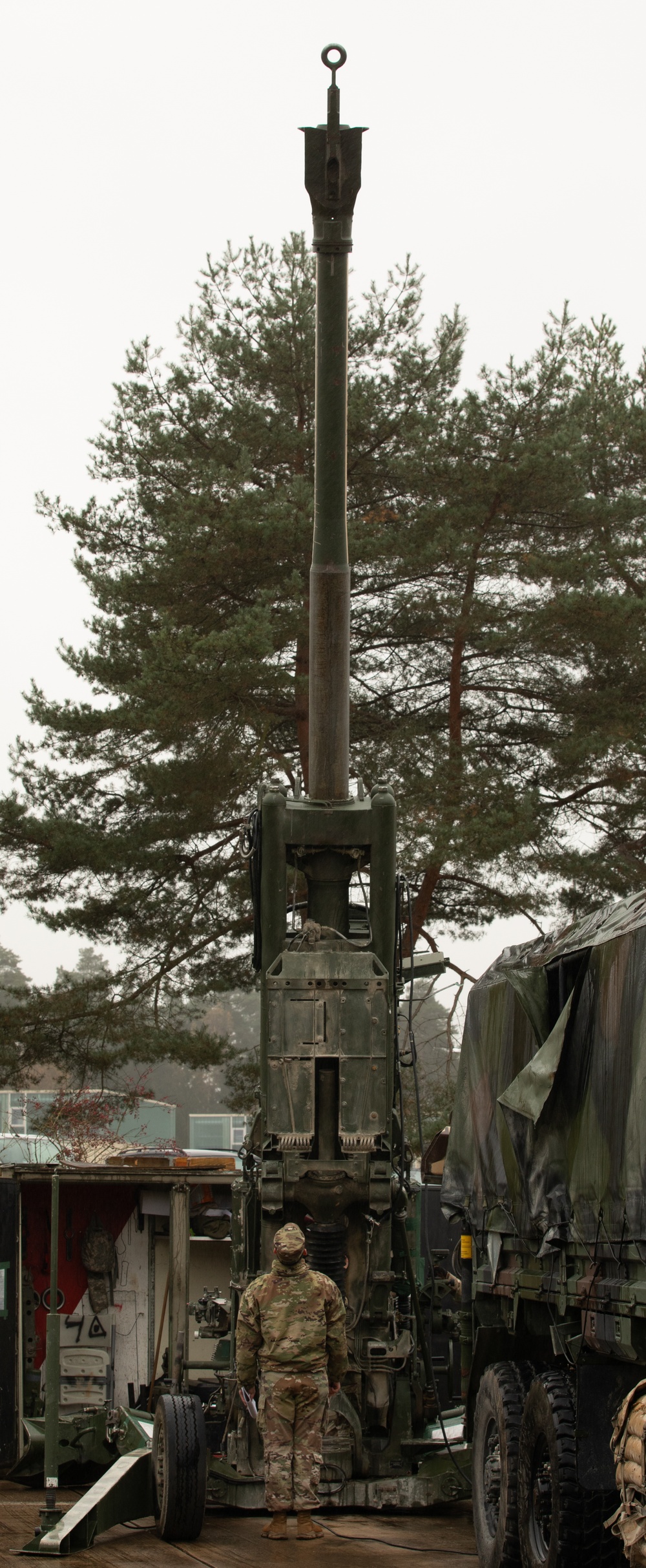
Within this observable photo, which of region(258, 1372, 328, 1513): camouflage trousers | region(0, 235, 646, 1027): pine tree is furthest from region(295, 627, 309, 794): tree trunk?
region(258, 1372, 328, 1513): camouflage trousers

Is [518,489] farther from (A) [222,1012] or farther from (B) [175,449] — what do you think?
(A) [222,1012]

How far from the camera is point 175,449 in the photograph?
21.7m

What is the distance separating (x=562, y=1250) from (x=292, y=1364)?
189cm

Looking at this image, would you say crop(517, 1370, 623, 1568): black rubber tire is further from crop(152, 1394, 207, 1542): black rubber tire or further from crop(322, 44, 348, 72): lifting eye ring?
crop(322, 44, 348, 72): lifting eye ring

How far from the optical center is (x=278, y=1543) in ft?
28.2

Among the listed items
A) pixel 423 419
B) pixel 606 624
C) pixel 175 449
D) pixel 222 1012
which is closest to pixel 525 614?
pixel 606 624

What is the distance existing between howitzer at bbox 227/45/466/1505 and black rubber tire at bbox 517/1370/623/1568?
2.40 m

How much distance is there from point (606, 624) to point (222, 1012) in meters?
67.3

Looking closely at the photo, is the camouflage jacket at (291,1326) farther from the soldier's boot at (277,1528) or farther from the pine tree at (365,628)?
the pine tree at (365,628)

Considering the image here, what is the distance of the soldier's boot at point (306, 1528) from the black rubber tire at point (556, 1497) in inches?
47.9

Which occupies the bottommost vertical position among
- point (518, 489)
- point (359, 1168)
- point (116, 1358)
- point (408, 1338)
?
point (116, 1358)

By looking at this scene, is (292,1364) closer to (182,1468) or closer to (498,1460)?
(498,1460)

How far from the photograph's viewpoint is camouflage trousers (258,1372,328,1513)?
25.0ft

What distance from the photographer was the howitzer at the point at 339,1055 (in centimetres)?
913
